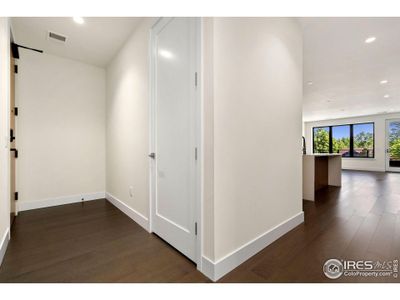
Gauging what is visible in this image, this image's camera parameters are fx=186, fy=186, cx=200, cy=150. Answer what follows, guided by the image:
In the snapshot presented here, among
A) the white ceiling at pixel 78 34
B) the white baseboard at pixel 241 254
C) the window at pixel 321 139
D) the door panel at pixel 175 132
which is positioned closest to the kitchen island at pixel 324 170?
the white baseboard at pixel 241 254

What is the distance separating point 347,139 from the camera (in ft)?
31.0

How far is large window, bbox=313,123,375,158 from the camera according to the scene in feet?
29.2

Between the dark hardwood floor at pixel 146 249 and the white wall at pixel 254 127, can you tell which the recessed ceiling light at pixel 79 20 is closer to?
the white wall at pixel 254 127

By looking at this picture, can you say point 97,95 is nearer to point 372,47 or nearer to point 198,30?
point 198,30

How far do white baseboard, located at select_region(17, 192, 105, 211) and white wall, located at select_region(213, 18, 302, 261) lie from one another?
3194 mm

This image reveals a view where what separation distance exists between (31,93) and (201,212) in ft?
11.8

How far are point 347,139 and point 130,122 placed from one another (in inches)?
427

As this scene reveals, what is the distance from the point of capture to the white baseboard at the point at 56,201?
121 inches

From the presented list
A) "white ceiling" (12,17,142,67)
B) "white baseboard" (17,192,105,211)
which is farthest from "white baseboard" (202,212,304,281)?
"white baseboard" (17,192,105,211)

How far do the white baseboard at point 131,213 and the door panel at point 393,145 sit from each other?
35.9 ft

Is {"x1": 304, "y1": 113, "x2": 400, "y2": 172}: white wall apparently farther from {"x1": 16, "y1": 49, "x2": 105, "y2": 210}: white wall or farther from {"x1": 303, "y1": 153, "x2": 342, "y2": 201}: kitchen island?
{"x1": 16, "y1": 49, "x2": 105, "y2": 210}: white wall

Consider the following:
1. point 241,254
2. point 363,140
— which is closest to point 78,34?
point 241,254

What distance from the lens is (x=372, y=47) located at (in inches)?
120

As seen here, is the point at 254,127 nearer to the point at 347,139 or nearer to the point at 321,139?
the point at 347,139
